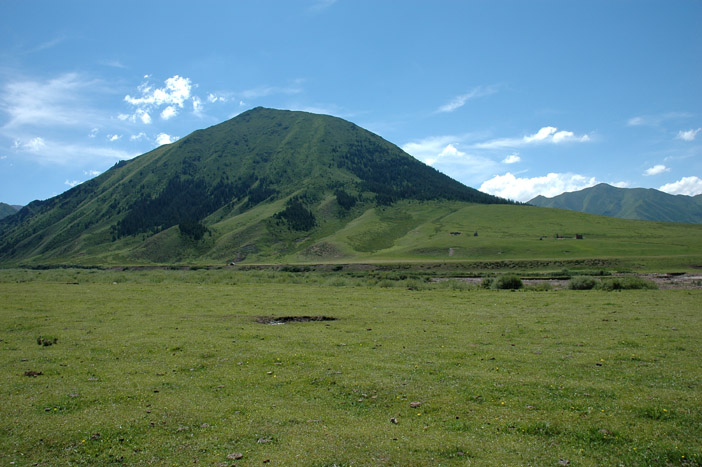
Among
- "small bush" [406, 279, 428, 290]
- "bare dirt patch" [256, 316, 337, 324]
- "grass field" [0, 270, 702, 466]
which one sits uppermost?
"grass field" [0, 270, 702, 466]

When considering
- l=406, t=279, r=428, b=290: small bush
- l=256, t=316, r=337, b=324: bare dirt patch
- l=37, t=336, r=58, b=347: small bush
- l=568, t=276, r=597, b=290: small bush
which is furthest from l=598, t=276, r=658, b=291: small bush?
l=37, t=336, r=58, b=347: small bush

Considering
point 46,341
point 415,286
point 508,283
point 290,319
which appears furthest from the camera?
point 415,286

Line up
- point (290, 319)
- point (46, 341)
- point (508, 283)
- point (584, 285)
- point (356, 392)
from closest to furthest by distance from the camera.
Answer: point (356, 392) → point (46, 341) → point (290, 319) → point (584, 285) → point (508, 283)

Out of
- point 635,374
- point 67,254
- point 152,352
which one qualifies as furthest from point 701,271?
point 67,254

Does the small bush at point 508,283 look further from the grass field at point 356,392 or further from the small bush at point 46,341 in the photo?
the small bush at point 46,341

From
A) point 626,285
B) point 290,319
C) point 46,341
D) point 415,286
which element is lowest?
point 415,286

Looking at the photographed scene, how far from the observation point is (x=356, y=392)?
40.9ft

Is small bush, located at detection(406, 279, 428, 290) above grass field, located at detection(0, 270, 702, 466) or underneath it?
underneath

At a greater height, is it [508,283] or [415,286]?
[508,283]

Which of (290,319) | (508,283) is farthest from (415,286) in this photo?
(290,319)

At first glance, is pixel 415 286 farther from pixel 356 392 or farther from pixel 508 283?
pixel 356 392

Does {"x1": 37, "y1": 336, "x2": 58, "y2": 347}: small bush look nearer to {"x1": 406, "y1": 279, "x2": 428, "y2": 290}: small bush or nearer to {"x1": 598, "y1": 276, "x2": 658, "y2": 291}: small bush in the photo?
{"x1": 406, "y1": 279, "x2": 428, "y2": 290}: small bush

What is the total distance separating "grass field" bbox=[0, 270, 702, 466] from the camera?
888cm

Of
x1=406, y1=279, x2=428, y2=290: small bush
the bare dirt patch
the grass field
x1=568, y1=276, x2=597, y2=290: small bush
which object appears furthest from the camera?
x1=406, y1=279, x2=428, y2=290: small bush
